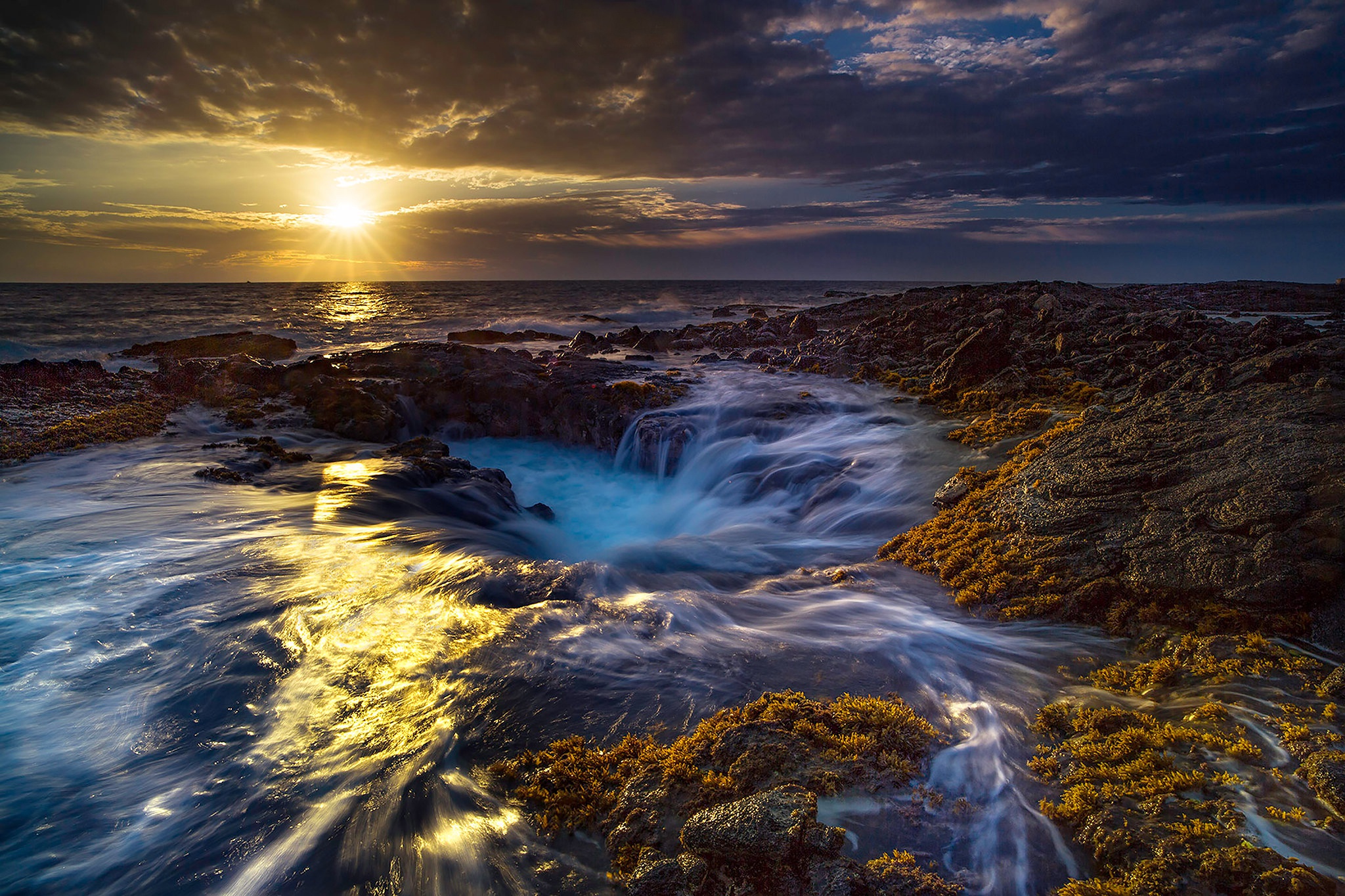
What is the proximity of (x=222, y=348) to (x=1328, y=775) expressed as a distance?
30.0 m

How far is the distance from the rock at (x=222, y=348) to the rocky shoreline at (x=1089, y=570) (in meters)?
7.70

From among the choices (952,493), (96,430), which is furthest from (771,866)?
(96,430)

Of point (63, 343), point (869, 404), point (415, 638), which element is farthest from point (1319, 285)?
point (63, 343)

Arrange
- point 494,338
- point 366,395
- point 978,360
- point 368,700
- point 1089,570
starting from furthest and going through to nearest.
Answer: point 494,338
point 366,395
point 978,360
point 1089,570
point 368,700

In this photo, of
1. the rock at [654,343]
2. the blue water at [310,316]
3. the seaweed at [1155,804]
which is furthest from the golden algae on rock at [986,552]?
the blue water at [310,316]

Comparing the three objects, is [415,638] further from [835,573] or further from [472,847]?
[835,573]

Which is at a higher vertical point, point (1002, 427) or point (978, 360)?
point (978, 360)

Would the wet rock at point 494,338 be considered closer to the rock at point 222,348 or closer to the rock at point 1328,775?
the rock at point 222,348

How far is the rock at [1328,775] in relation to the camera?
300 centimetres

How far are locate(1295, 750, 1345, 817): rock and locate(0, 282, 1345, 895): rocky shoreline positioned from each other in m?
0.01

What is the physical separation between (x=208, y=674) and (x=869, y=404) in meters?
13.6

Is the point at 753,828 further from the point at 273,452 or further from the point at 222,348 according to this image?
the point at 222,348

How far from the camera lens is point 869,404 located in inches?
572

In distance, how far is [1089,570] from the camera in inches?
223
